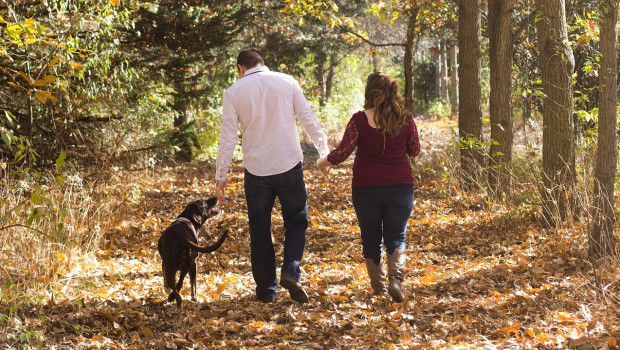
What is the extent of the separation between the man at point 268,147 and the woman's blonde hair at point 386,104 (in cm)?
58

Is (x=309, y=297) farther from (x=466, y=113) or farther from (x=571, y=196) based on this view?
(x=466, y=113)

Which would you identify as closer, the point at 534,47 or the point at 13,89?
the point at 13,89

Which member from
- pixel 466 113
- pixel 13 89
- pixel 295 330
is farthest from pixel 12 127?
pixel 466 113

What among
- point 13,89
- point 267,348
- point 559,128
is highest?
point 13,89

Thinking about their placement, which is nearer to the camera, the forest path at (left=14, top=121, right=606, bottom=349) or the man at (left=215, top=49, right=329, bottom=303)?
the forest path at (left=14, top=121, right=606, bottom=349)

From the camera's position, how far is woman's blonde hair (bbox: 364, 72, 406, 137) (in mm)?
5117

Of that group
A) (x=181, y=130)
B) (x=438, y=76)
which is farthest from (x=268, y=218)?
(x=438, y=76)

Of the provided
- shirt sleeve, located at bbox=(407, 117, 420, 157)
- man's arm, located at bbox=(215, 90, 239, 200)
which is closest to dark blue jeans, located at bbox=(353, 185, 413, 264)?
shirt sleeve, located at bbox=(407, 117, 420, 157)

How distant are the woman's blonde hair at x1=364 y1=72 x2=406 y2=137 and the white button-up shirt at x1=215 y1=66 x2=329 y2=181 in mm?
611

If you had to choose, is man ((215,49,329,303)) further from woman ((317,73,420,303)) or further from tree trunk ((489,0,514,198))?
tree trunk ((489,0,514,198))

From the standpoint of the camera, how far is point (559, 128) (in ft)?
24.5

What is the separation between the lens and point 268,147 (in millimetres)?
5305

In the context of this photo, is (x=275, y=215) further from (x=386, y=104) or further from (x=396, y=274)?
(x=386, y=104)

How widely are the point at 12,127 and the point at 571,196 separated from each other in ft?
25.1
